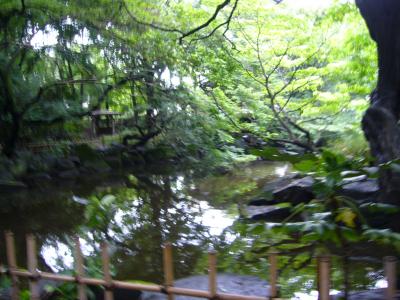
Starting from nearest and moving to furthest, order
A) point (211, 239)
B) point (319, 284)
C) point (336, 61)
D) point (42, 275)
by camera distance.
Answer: point (319, 284)
point (42, 275)
point (211, 239)
point (336, 61)

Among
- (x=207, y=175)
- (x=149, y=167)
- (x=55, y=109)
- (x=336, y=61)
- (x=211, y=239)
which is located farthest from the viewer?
(x=149, y=167)

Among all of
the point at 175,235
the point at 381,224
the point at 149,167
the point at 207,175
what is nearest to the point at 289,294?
the point at 381,224

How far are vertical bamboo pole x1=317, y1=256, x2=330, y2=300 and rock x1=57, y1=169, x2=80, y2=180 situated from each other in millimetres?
12178

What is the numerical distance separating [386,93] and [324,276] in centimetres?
411

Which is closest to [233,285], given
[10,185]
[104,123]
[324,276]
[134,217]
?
[324,276]

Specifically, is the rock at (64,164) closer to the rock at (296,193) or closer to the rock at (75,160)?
the rock at (75,160)

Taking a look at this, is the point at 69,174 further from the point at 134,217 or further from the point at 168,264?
the point at 168,264

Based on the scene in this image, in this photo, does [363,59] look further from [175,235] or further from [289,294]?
[289,294]

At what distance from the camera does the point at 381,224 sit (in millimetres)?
5324

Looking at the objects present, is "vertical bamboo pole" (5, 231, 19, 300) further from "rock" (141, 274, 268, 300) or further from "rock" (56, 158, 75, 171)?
"rock" (56, 158, 75, 171)

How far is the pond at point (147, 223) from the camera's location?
479 cm

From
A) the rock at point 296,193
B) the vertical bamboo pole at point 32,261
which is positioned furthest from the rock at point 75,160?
the vertical bamboo pole at point 32,261

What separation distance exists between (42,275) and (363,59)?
739 centimetres

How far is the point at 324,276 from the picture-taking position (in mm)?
1860
